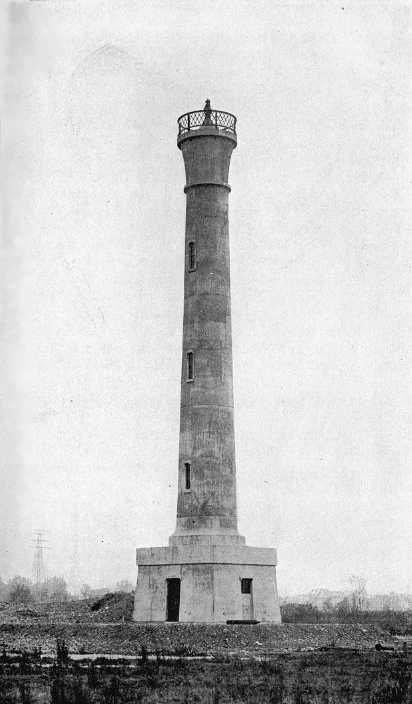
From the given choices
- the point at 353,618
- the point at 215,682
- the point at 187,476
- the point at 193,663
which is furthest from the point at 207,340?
the point at 215,682

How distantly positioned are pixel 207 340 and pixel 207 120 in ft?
27.1

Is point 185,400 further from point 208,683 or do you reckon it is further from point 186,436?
point 208,683

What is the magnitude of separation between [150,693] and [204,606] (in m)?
12.8

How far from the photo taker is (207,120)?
120 feet

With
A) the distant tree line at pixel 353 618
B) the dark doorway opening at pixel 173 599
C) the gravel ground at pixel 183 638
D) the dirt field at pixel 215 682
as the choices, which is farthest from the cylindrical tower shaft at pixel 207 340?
the dirt field at pixel 215 682

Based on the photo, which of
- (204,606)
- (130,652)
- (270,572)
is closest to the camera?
(130,652)

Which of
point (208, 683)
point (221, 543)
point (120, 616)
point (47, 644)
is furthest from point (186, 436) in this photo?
point (208, 683)

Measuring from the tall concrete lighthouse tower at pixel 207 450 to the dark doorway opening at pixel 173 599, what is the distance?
0.11 ft

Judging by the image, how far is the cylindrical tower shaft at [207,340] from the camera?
3409 centimetres

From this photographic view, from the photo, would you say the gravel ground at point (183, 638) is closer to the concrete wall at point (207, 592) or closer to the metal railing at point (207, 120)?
the concrete wall at point (207, 592)

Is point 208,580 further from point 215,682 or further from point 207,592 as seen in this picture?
point 215,682

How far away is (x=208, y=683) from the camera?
66.9ft

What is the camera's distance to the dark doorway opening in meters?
33.3

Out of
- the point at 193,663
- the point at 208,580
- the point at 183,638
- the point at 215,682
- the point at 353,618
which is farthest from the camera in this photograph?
the point at 353,618
